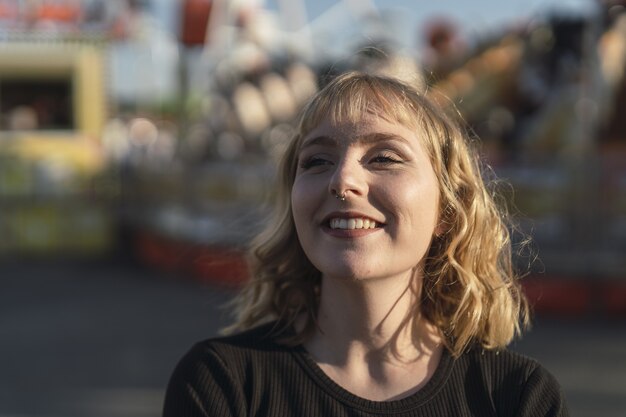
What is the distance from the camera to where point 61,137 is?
43.8ft

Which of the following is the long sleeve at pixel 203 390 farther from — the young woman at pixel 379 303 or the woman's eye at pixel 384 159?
the woman's eye at pixel 384 159

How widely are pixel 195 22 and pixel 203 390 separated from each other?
12.4 m

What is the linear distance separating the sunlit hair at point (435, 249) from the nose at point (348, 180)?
0.35 ft

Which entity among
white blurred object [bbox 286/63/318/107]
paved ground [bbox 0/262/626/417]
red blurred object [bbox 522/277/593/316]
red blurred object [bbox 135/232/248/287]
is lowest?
paved ground [bbox 0/262/626/417]

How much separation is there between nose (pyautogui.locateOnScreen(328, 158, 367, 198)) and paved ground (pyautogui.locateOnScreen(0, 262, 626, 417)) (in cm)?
260

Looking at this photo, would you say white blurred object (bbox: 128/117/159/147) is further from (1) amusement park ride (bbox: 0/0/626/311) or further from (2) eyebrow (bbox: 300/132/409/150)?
(2) eyebrow (bbox: 300/132/409/150)

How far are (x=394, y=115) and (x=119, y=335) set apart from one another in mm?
5918

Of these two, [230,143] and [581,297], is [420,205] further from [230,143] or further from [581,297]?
[230,143]

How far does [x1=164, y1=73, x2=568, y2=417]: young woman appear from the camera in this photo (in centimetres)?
161

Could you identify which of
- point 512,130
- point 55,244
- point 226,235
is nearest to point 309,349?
point 226,235

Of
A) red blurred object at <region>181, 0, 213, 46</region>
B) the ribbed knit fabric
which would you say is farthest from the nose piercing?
red blurred object at <region>181, 0, 213, 46</region>

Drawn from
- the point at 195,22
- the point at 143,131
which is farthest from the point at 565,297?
the point at 143,131

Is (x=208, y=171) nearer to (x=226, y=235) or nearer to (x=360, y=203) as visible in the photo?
(x=226, y=235)

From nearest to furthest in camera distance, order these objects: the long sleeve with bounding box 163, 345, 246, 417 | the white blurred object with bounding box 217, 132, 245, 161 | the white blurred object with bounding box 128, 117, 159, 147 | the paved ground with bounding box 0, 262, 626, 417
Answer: the long sleeve with bounding box 163, 345, 246, 417 → the paved ground with bounding box 0, 262, 626, 417 → the white blurred object with bounding box 217, 132, 245, 161 → the white blurred object with bounding box 128, 117, 159, 147
